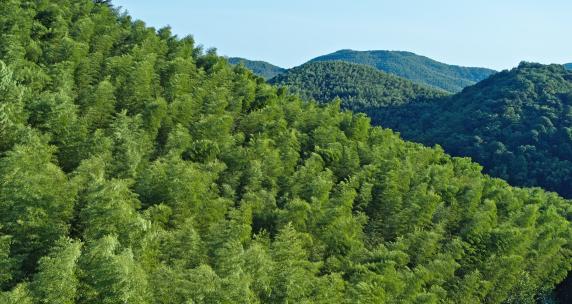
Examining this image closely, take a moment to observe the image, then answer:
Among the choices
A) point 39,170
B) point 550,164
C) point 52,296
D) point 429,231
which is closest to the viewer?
point 52,296

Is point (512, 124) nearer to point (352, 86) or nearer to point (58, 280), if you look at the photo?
point (352, 86)

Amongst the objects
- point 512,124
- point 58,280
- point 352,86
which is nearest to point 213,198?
point 58,280

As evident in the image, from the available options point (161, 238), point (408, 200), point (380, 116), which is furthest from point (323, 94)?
point (161, 238)

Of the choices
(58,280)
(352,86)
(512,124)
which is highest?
(352,86)

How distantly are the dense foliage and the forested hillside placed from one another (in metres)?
95.6

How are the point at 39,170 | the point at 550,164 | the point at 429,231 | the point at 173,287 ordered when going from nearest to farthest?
the point at 173,287
the point at 39,170
the point at 429,231
the point at 550,164

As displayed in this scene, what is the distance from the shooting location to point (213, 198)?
2636 centimetres

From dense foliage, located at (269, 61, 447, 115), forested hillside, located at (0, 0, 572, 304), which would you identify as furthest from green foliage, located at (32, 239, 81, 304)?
dense foliage, located at (269, 61, 447, 115)

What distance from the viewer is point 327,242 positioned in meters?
26.3

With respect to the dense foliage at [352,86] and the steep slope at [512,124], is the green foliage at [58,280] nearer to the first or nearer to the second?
the steep slope at [512,124]

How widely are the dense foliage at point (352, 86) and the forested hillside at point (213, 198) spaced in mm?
95650

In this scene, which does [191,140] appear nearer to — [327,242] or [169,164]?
[169,164]

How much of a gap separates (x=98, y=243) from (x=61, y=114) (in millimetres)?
10713

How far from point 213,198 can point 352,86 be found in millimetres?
129265
